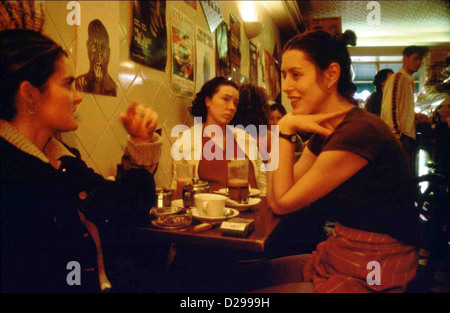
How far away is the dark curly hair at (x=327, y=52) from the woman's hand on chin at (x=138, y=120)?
63 cm

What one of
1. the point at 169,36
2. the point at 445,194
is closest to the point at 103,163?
the point at 169,36

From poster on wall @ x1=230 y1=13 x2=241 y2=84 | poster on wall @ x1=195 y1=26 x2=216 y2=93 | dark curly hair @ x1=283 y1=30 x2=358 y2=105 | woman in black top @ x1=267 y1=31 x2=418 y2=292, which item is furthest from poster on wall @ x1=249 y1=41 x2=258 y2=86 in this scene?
woman in black top @ x1=267 y1=31 x2=418 y2=292

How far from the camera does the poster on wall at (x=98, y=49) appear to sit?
1284mm

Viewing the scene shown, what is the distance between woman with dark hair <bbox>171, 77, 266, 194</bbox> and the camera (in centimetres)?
205

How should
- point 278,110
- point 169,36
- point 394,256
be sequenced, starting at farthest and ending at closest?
point 278,110 < point 169,36 < point 394,256

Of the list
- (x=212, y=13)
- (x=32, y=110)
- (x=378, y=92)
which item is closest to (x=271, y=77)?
(x=378, y=92)

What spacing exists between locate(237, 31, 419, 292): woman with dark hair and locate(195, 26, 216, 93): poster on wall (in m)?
1.23

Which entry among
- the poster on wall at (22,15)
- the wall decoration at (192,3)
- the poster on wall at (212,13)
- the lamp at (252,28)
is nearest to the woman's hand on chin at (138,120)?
the poster on wall at (22,15)

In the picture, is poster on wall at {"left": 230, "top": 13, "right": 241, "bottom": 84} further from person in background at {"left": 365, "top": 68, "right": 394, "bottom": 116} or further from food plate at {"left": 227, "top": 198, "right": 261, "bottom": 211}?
person in background at {"left": 365, "top": 68, "right": 394, "bottom": 116}

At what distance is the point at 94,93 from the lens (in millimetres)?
1365

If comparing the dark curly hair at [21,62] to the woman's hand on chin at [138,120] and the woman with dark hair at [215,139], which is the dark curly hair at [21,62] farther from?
the woman with dark hair at [215,139]

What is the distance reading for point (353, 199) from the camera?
3.33ft

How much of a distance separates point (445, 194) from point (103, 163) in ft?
4.98
